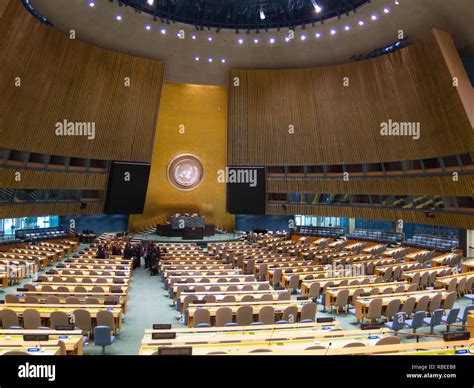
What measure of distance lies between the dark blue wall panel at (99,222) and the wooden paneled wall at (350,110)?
30.2 ft

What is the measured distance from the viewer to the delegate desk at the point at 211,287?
11398mm

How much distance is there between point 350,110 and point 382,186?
5.09 m

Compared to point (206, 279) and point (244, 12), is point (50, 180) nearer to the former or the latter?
point (206, 279)

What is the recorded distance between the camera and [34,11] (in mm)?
20562

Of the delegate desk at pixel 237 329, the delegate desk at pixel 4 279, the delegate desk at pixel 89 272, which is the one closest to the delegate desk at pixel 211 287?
the delegate desk at pixel 89 272

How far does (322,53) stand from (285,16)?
3302 millimetres

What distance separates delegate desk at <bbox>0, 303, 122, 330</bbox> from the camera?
27.2 feet

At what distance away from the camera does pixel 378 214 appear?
2542cm

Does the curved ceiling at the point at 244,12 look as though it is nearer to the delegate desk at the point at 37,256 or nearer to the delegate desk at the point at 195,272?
the delegate desk at the point at 37,256

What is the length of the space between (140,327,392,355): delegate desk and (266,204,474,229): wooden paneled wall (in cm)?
1531

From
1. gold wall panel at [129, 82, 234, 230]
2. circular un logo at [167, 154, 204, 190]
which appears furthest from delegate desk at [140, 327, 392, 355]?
circular un logo at [167, 154, 204, 190]

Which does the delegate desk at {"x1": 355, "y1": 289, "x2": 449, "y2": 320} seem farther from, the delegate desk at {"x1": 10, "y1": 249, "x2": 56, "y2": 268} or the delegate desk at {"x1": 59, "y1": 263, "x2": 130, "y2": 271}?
the delegate desk at {"x1": 10, "y1": 249, "x2": 56, "y2": 268}

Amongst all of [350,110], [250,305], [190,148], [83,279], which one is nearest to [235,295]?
[250,305]
